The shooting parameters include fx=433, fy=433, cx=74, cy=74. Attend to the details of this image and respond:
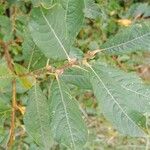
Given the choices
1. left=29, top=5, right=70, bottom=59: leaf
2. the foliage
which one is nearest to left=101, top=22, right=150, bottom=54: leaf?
the foliage

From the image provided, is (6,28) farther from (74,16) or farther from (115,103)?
(115,103)

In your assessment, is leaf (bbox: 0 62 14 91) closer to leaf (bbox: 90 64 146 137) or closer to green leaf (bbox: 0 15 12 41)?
leaf (bbox: 90 64 146 137)

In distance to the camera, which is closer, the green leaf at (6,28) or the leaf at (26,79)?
the leaf at (26,79)

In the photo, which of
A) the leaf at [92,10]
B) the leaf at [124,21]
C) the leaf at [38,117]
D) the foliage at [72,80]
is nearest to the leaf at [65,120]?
the foliage at [72,80]

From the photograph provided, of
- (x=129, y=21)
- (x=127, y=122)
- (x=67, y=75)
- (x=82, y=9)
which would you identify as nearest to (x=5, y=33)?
(x=67, y=75)

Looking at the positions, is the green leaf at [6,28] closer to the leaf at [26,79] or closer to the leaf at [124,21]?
the leaf at [26,79]

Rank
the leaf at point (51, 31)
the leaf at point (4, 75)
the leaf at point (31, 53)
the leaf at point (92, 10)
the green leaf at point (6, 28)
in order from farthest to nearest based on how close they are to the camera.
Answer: the green leaf at point (6, 28), the leaf at point (92, 10), the leaf at point (31, 53), the leaf at point (4, 75), the leaf at point (51, 31)
